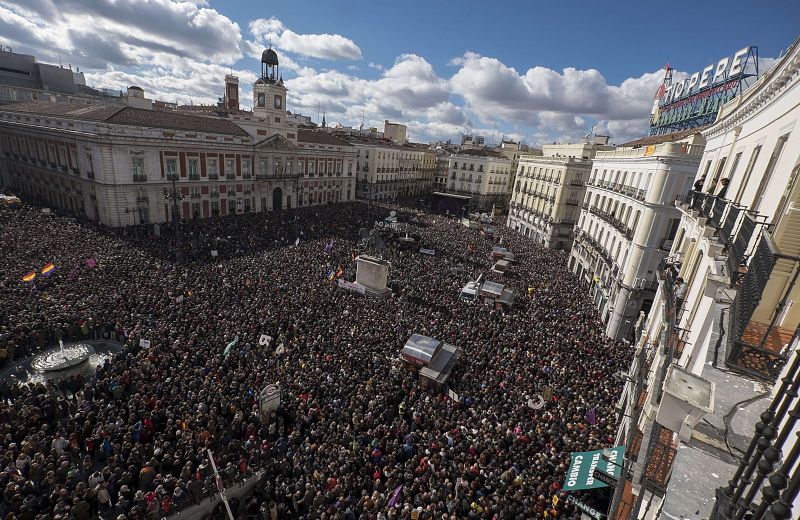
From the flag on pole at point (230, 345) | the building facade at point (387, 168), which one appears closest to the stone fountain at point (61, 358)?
the flag on pole at point (230, 345)

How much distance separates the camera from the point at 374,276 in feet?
87.4

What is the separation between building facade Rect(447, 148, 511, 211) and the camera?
72500 millimetres

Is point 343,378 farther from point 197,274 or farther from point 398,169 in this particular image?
point 398,169

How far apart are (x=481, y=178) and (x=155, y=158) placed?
172ft

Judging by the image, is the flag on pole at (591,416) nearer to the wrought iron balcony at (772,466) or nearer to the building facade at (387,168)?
the wrought iron balcony at (772,466)

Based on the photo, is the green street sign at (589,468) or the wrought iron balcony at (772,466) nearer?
the wrought iron balcony at (772,466)

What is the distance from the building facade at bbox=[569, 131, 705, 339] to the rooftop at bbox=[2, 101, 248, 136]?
41474 mm

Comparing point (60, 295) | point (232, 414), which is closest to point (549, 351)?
point (232, 414)

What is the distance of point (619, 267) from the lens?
27.5m

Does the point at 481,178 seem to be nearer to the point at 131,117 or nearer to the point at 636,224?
the point at 636,224

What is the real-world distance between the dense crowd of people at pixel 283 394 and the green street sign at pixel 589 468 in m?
0.45

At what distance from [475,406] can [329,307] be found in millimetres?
10520

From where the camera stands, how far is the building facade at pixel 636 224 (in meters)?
24.0

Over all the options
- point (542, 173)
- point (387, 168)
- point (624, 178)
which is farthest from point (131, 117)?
point (542, 173)
